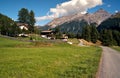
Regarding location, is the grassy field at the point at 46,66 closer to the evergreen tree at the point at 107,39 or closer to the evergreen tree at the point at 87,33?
the evergreen tree at the point at 107,39

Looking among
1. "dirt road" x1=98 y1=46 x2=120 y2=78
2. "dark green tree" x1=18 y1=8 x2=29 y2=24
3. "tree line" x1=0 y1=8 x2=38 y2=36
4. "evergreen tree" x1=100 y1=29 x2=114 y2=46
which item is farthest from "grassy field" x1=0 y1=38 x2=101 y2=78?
"dark green tree" x1=18 y1=8 x2=29 y2=24

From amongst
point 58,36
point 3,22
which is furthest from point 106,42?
point 3,22

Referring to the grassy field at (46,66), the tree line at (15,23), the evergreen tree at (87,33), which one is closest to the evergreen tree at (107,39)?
the evergreen tree at (87,33)

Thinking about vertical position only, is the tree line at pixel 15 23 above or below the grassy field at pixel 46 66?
above

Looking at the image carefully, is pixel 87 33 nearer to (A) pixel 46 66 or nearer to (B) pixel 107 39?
(B) pixel 107 39

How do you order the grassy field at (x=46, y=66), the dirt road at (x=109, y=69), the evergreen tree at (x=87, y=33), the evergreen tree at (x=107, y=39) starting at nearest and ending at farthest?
the grassy field at (x=46, y=66) → the dirt road at (x=109, y=69) → the evergreen tree at (x=107, y=39) → the evergreen tree at (x=87, y=33)

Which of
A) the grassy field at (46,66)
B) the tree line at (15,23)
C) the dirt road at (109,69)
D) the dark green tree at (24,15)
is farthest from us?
the dark green tree at (24,15)

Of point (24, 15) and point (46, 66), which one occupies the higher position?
point (24, 15)

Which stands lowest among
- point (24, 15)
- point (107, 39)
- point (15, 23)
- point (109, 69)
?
point (109, 69)

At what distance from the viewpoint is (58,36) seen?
138 metres

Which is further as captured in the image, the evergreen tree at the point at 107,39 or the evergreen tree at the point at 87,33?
the evergreen tree at the point at 87,33

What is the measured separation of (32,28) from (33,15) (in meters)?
9.94

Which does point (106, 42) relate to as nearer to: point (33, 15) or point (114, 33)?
point (114, 33)

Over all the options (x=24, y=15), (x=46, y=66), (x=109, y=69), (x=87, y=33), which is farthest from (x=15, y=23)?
(x=109, y=69)
